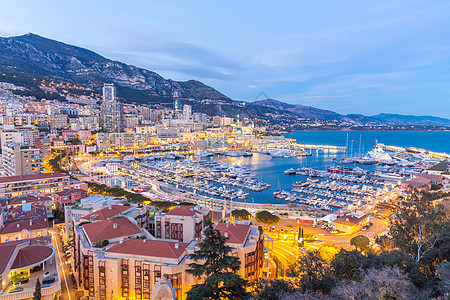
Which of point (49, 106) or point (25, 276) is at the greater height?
point (49, 106)

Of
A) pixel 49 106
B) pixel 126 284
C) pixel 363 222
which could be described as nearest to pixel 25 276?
pixel 126 284

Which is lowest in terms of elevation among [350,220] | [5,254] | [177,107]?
[350,220]

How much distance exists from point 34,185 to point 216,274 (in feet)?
74.1

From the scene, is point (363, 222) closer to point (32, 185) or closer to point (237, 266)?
point (237, 266)

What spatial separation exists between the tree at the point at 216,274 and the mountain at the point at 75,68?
103239 mm

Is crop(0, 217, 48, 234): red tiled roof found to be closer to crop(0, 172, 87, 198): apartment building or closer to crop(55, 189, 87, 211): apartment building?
crop(55, 189, 87, 211): apartment building

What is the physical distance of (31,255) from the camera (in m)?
9.30

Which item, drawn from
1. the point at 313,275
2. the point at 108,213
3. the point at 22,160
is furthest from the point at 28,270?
the point at 22,160

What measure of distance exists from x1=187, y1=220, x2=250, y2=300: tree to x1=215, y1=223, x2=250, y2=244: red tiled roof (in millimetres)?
4016

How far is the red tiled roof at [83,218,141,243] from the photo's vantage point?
1130cm

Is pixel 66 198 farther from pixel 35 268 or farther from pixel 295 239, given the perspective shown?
pixel 295 239

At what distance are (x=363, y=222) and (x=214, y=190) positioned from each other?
16.8m

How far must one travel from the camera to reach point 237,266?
6.70 metres

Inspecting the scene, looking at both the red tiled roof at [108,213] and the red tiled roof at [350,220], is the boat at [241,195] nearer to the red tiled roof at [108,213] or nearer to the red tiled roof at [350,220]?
the red tiled roof at [350,220]
